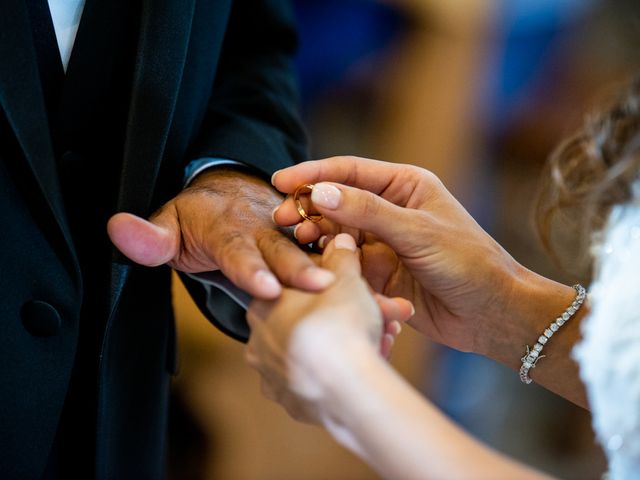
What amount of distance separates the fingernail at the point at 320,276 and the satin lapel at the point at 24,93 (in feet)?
0.93

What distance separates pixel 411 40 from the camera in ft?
7.14

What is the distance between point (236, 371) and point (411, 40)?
115 centimetres

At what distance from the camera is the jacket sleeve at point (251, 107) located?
3.38 ft

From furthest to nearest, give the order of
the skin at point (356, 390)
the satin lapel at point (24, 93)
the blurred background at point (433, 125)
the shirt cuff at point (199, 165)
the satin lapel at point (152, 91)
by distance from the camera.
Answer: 1. the blurred background at point (433, 125)
2. the shirt cuff at point (199, 165)
3. the satin lapel at point (152, 91)
4. the satin lapel at point (24, 93)
5. the skin at point (356, 390)

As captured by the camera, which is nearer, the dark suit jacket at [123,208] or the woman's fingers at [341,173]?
the dark suit jacket at [123,208]

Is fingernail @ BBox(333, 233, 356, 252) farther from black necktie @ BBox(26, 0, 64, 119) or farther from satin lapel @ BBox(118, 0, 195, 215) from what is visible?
black necktie @ BBox(26, 0, 64, 119)

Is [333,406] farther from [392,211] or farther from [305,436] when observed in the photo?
[305,436]

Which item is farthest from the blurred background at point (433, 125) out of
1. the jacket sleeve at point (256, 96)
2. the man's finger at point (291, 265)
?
the man's finger at point (291, 265)

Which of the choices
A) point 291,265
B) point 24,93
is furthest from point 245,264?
point 24,93

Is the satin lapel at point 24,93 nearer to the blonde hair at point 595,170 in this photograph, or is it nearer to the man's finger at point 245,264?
the man's finger at point 245,264

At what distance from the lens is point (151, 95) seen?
87 cm

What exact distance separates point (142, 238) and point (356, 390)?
325 mm

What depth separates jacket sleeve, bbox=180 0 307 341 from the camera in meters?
1.03

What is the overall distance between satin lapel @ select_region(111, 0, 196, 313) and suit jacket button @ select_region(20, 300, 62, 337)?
0.07 metres
